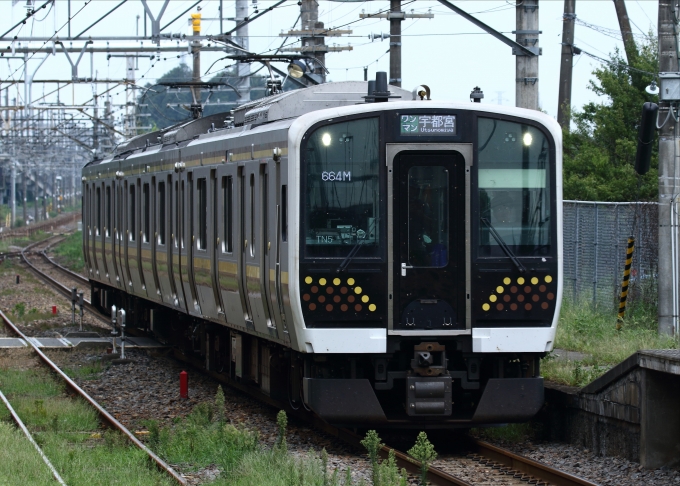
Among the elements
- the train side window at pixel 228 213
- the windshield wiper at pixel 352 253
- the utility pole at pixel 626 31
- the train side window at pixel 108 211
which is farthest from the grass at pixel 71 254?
the windshield wiper at pixel 352 253

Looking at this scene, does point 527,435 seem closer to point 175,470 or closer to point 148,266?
point 175,470

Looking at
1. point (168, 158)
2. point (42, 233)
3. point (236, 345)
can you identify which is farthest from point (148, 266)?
point (42, 233)

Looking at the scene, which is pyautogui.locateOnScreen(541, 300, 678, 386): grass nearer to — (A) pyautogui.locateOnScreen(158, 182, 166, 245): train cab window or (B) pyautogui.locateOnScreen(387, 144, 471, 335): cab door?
(B) pyautogui.locateOnScreen(387, 144, 471, 335): cab door

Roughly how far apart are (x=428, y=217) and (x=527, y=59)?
13.7 ft

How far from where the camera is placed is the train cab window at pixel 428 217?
33.8 ft

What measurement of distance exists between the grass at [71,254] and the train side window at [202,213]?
26.3 meters

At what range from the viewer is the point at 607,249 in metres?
17.8

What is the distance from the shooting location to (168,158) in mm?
15656

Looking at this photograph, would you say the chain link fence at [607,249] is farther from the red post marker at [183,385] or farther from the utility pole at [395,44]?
the red post marker at [183,385]

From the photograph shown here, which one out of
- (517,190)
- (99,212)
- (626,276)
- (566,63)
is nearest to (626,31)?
(566,63)

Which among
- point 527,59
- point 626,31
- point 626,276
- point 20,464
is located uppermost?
point 626,31

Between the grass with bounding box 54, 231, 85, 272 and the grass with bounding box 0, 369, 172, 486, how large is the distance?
2571 centimetres

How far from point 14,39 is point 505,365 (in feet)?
48.8

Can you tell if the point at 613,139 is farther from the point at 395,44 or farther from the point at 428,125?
the point at 428,125
